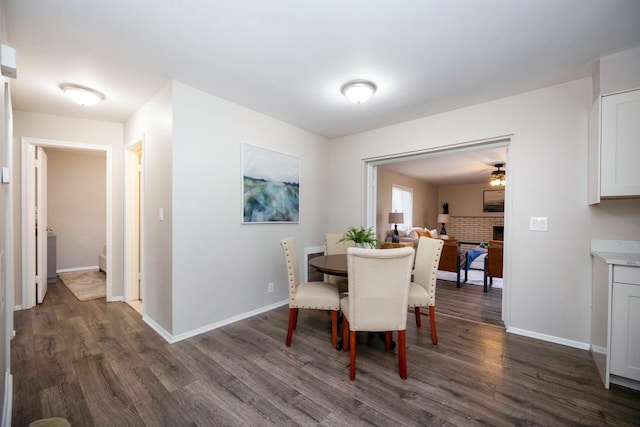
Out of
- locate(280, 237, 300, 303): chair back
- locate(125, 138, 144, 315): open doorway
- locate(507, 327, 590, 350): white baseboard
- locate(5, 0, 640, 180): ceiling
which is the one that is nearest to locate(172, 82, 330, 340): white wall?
locate(5, 0, 640, 180): ceiling

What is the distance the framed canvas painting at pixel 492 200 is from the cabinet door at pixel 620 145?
23.5ft

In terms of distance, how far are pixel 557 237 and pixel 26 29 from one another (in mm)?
4531

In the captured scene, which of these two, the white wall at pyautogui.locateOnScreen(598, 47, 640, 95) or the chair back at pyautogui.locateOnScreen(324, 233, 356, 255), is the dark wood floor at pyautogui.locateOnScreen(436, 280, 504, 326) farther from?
the white wall at pyautogui.locateOnScreen(598, 47, 640, 95)

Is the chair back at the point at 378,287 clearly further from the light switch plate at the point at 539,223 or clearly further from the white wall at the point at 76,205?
the white wall at the point at 76,205

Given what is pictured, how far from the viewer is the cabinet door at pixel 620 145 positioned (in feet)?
6.49

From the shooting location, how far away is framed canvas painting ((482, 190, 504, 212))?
Answer: 849 centimetres

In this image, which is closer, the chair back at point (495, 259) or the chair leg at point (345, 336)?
the chair leg at point (345, 336)

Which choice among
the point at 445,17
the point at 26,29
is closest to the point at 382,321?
the point at 445,17

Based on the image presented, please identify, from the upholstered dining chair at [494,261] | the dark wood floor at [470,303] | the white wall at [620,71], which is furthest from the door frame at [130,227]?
the upholstered dining chair at [494,261]

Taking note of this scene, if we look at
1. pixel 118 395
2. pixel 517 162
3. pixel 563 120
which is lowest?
pixel 118 395

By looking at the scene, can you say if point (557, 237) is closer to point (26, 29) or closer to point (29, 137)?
point (26, 29)

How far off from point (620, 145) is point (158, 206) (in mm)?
4001

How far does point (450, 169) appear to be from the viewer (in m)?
6.60

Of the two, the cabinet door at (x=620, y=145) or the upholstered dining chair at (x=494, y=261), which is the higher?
the cabinet door at (x=620, y=145)
